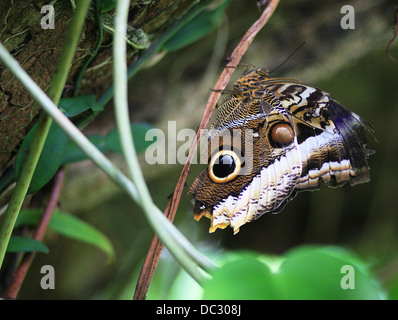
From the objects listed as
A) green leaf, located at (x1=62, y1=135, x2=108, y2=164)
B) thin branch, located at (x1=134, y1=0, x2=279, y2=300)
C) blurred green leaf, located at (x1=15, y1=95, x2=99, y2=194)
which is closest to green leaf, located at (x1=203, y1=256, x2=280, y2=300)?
thin branch, located at (x1=134, y1=0, x2=279, y2=300)

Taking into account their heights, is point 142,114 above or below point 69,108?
above

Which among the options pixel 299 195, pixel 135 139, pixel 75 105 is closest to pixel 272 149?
pixel 135 139

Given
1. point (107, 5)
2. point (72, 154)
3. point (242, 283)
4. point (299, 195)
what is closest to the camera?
point (242, 283)

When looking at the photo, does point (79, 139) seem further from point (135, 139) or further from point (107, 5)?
point (135, 139)

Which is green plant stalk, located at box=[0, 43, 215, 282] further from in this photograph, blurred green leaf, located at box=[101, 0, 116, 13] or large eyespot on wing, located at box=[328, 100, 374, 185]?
large eyespot on wing, located at box=[328, 100, 374, 185]

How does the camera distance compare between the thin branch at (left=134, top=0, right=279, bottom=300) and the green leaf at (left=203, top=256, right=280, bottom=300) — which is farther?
the thin branch at (left=134, top=0, right=279, bottom=300)
